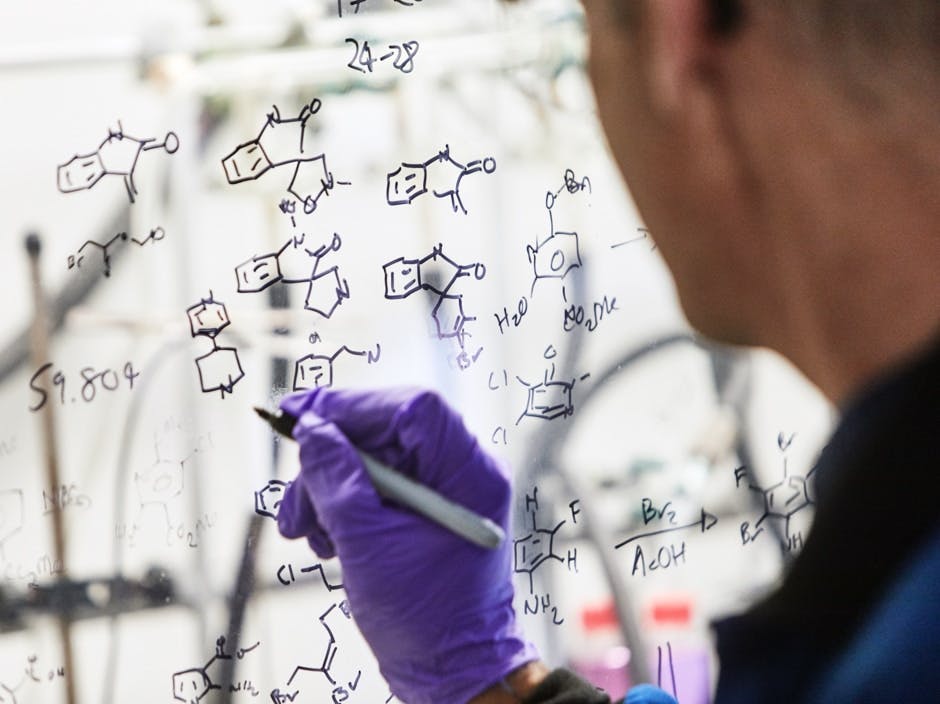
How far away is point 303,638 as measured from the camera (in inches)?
34.8

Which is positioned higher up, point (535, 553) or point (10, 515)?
point (10, 515)

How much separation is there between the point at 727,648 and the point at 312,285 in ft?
1.48

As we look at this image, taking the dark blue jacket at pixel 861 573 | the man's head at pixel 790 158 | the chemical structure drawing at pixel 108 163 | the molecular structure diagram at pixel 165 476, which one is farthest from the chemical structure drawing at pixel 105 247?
the dark blue jacket at pixel 861 573

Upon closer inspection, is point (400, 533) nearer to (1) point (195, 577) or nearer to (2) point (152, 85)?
(1) point (195, 577)

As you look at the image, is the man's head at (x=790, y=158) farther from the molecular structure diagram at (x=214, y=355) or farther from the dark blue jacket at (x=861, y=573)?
the molecular structure diagram at (x=214, y=355)

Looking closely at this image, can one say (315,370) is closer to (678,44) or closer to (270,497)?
(270,497)

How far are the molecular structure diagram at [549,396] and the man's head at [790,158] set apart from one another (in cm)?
27

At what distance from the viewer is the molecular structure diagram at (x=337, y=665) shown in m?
0.89

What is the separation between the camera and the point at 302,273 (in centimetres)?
87

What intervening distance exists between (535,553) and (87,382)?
1.31ft

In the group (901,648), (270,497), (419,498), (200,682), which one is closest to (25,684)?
(200,682)

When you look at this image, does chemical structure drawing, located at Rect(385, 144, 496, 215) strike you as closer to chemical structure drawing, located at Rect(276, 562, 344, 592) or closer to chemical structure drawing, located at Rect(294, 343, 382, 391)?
chemical structure drawing, located at Rect(294, 343, 382, 391)

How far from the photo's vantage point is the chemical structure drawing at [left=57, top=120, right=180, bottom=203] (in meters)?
0.82

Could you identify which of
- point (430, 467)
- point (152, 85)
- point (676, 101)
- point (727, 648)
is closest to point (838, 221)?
point (676, 101)
